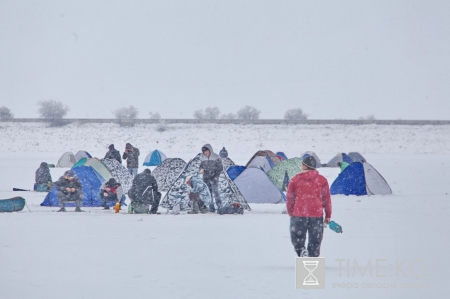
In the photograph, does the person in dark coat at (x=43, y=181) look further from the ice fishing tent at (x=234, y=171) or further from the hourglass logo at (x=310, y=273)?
the hourglass logo at (x=310, y=273)

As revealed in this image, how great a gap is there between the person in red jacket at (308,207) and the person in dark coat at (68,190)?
818 cm

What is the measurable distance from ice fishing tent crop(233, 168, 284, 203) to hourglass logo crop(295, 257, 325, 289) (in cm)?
942

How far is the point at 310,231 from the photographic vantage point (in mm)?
8055

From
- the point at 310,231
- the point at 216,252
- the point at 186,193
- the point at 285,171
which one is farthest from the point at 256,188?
the point at 310,231

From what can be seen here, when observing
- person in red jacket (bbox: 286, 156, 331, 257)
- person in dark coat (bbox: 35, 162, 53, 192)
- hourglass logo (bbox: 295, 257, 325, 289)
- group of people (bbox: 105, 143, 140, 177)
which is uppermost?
person in red jacket (bbox: 286, 156, 331, 257)

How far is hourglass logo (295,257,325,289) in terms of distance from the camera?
7.72m

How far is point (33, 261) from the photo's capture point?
355 inches

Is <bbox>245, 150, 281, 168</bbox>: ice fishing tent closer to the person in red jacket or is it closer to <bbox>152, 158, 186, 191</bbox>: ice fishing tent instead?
<bbox>152, 158, 186, 191</bbox>: ice fishing tent

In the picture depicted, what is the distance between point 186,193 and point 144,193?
3.90 feet

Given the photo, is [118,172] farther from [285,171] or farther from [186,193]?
[285,171]

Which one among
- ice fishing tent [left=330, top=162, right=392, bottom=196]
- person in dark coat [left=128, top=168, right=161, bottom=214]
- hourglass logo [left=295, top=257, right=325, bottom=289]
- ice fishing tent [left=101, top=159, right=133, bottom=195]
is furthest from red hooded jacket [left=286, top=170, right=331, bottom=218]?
ice fishing tent [left=330, top=162, right=392, bottom=196]

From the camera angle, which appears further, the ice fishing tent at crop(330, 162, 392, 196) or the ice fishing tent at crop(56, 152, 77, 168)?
the ice fishing tent at crop(56, 152, 77, 168)

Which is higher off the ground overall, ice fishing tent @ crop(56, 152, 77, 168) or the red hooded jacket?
the red hooded jacket

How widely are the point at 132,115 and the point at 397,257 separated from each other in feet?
357
